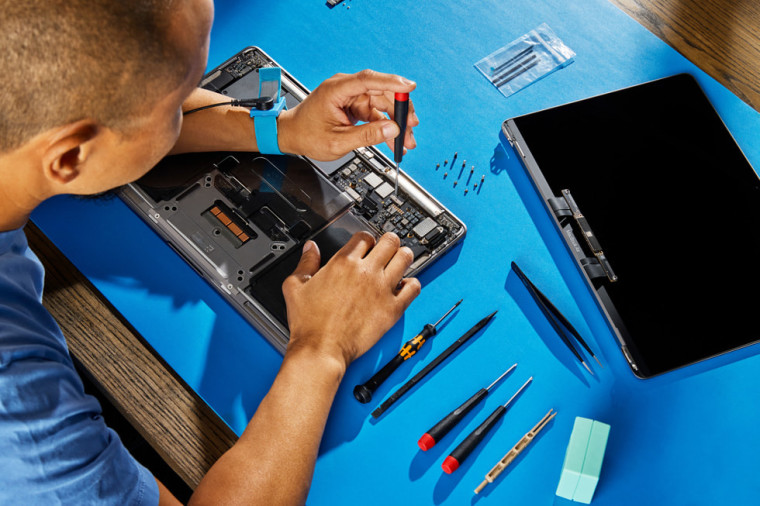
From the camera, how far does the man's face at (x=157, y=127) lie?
2.94 feet

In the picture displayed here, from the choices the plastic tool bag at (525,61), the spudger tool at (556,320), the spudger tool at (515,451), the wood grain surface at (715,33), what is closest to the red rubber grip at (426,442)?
the spudger tool at (515,451)

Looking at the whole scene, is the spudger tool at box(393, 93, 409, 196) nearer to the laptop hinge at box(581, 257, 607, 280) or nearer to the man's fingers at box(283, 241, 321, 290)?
the man's fingers at box(283, 241, 321, 290)

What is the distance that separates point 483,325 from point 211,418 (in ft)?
1.87

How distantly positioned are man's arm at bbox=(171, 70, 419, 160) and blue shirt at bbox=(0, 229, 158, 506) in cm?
54

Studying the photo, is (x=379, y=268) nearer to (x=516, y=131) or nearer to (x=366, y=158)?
(x=366, y=158)

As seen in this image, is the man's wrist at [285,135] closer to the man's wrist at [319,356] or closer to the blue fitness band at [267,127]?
the blue fitness band at [267,127]

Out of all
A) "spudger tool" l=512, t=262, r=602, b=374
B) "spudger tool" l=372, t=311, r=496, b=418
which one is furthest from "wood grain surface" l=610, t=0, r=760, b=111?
"spudger tool" l=372, t=311, r=496, b=418

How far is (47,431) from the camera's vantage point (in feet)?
2.96

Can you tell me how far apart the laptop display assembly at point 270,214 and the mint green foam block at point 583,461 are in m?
0.45

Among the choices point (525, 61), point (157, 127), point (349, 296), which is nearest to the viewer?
point (157, 127)

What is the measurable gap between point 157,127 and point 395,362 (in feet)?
2.03

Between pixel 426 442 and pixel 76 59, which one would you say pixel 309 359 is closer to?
pixel 426 442

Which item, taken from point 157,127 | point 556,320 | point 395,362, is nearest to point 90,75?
point 157,127

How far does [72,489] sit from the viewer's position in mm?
903
